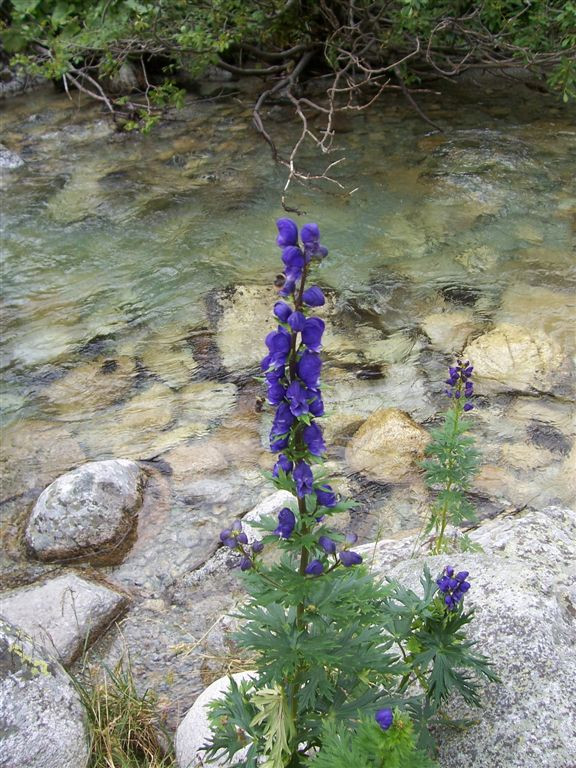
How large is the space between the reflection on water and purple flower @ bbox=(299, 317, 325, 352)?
1.80m

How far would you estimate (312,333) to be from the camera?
1509mm

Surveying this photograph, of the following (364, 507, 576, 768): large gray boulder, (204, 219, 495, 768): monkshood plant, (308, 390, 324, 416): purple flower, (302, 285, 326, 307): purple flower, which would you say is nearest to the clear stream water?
(364, 507, 576, 768): large gray boulder

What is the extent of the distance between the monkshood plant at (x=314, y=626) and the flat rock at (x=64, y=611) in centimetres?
95

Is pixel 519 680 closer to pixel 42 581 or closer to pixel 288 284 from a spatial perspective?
pixel 288 284

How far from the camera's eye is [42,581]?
2959mm

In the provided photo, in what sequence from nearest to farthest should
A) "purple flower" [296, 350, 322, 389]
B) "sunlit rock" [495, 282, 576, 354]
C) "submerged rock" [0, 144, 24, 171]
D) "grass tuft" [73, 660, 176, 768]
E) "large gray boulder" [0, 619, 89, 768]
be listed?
"purple flower" [296, 350, 322, 389] < "large gray boulder" [0, 619, 89, 768] < "grass tuft" [73, 660, 176, 768] < "sunlit rock" [495, 282, 576, 354] < "submerged rock" [0, 144, 24, 171]

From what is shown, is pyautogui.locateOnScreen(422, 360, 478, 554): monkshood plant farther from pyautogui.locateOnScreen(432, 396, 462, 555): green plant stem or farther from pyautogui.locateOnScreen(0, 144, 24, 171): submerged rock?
pyautogui.locateOnScreen(0, 144, 24, 171): submerged rock

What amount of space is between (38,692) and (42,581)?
30.5 inches

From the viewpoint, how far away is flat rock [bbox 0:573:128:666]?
8.79 ft

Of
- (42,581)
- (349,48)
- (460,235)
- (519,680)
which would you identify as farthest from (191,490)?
(349,48)

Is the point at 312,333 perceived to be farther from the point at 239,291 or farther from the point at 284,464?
the point at 239,291

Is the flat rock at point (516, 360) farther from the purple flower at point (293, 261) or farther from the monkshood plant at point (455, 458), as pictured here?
the purple flower at point (293, 261)

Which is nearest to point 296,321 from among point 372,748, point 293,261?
point 293,261

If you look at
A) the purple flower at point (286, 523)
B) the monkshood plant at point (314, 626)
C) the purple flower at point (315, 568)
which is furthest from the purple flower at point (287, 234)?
the purple flower at point (315, 568)
